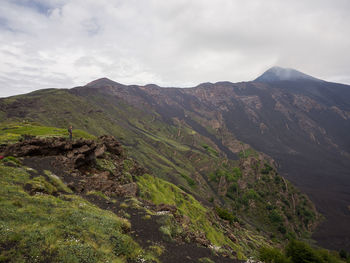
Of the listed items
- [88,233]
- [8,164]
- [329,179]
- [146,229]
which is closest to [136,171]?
[8,164]

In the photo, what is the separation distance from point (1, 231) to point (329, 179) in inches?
10579

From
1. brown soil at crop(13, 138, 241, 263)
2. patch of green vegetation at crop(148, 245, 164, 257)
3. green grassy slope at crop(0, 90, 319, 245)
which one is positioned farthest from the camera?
green grassy slope at crop(0, 90, 319, 245)

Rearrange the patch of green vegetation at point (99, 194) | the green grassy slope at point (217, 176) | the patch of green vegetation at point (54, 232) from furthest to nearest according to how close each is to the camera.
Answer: the green grassy slope at point (217, 176) < the patch of green vegetation at point (99, 194) < the patch of green vegetation at point (54, 232)

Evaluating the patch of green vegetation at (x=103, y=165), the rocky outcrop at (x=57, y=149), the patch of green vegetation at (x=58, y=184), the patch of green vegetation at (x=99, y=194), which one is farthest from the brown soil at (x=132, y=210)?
the patch of green vegetation at (x=103, y=165)

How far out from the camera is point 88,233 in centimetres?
1270

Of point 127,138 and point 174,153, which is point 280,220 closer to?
point 174,153

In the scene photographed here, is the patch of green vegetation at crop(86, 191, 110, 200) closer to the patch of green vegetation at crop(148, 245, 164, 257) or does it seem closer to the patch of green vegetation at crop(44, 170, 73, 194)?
the patch of green vegetation at crop(44, 170, 73, 194)

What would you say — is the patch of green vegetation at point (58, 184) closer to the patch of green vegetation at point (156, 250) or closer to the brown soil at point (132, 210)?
the brown soil at point (132, 210)

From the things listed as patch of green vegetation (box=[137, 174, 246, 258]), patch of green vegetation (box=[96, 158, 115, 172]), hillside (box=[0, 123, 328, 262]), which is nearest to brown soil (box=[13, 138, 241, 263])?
hillside (box=[0, 123, 328, 262])

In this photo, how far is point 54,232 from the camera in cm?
1153

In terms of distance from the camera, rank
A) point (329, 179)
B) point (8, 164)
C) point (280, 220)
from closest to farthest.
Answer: point (8, 164), point (280, 220), point (329, 179)

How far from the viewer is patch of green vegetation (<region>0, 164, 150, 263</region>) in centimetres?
968

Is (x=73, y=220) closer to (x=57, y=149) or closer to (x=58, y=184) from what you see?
(x=58, y=184)

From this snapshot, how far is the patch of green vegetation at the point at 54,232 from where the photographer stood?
9.68 m
